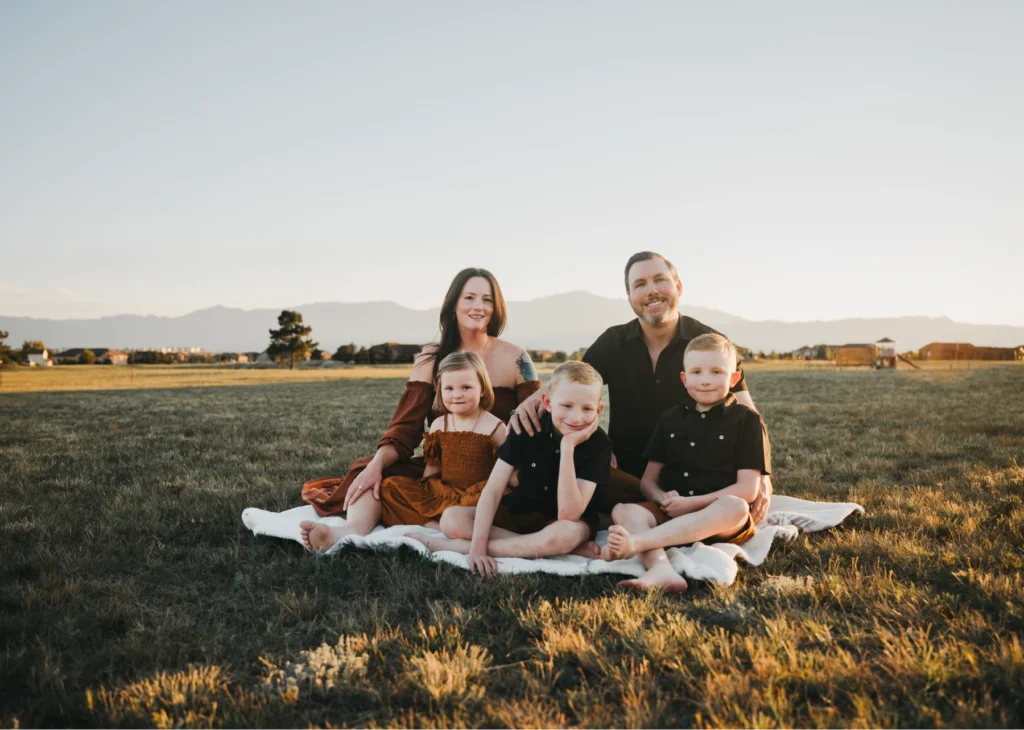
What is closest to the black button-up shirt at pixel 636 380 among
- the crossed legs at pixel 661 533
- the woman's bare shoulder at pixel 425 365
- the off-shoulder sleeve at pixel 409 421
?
the crossed legs at pixel 661 533

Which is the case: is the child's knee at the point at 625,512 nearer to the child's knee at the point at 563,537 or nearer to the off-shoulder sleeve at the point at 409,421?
the child's knee at the point at 563,537

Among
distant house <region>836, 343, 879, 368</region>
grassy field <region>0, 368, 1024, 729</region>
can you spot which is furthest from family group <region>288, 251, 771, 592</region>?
distant house <region>836, 343, 879, 368</region>

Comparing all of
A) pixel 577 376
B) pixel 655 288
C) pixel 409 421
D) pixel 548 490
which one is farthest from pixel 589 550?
pixel 655 288

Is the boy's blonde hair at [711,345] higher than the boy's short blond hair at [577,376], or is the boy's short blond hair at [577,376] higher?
the boy's blonde hair at [711,345]

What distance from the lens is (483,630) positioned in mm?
2947

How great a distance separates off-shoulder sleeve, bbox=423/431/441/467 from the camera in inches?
182

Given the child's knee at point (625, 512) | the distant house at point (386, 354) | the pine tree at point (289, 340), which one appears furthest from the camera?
the pine tree at point (289, 340)

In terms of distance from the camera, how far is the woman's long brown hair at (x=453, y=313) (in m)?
5.05

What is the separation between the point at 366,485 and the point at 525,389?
1472 millimetres

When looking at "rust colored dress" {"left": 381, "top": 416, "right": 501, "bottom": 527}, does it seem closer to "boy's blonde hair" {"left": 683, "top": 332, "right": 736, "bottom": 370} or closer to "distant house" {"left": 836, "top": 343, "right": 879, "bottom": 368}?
"boy's blonde hair" {"left": 683, "top": 332, "right": 736, "bottom": 370}

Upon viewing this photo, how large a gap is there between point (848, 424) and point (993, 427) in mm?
1954

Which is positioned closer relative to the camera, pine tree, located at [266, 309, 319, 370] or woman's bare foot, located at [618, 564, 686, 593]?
woman's bare foot, located at [618, 564, 686, 593]

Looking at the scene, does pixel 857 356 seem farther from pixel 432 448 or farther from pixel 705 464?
pixel 432 448

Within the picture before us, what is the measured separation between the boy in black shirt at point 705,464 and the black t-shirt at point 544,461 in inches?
13.1
